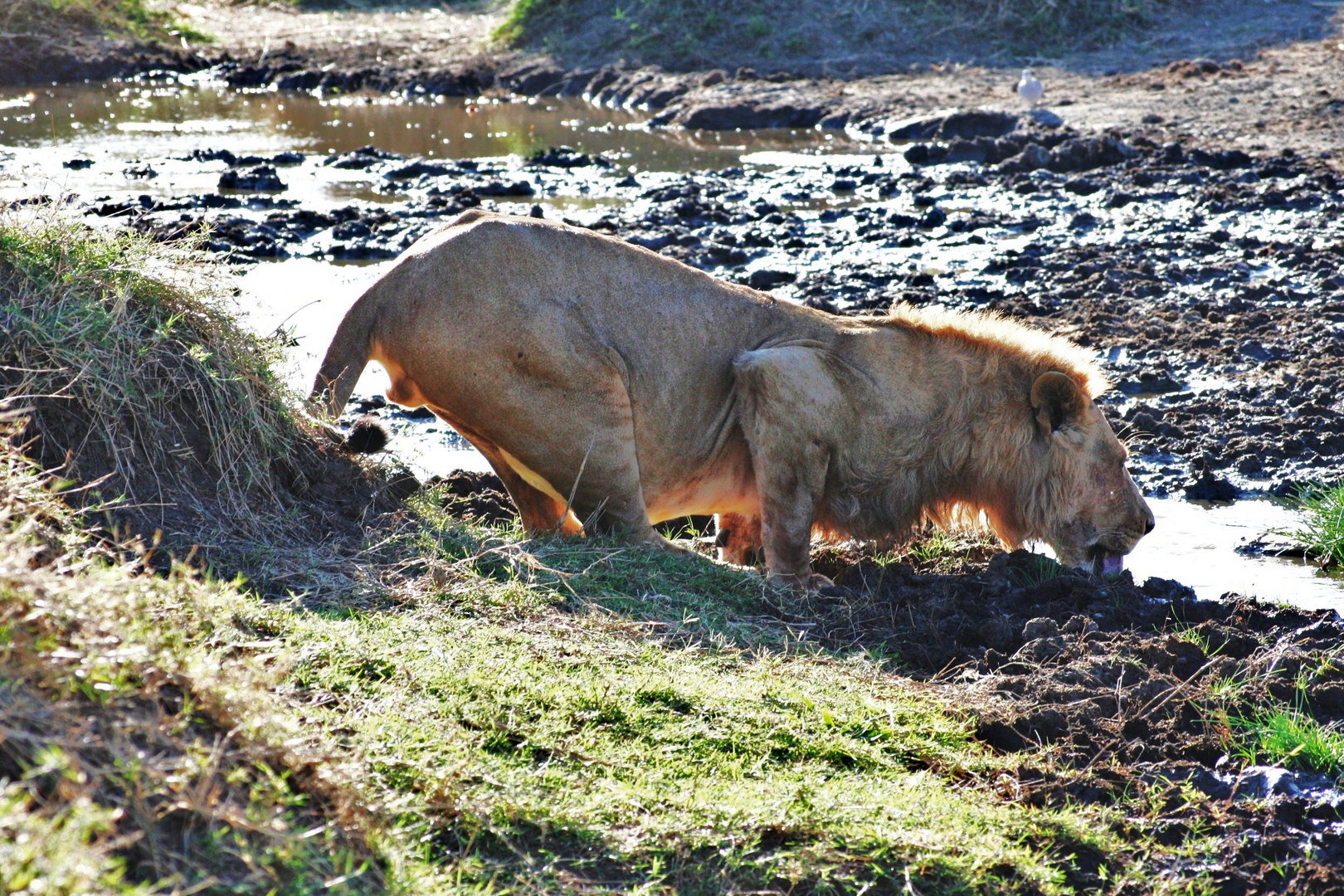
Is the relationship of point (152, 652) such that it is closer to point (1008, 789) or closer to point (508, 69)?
point (1008, 789)

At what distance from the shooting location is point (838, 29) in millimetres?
24344

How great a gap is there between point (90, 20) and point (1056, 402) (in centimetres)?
2592

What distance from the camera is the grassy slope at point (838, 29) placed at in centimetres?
2364

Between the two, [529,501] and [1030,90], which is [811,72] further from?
[529,501]

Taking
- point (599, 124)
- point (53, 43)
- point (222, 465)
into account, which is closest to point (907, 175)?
point (599, 124)

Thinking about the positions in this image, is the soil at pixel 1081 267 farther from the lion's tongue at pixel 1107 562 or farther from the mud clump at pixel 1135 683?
the lion's tongue at pixel 1107 562

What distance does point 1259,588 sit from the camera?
6578mm

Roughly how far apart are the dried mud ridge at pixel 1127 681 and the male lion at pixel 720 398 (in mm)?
351

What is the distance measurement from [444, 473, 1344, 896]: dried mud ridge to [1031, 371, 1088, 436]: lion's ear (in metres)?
0.64

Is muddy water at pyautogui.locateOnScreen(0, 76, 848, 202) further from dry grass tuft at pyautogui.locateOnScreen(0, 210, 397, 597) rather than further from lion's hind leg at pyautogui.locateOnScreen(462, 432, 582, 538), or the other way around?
dry grass tuft at pyautogui.locateOnScreen(0, 210, 397, 597)

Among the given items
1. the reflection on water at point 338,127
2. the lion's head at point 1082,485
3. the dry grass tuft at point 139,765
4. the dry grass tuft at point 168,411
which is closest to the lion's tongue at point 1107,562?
the lion's head at point 1082,485

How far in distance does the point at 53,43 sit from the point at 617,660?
82.7 feet

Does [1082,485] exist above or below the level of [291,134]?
below

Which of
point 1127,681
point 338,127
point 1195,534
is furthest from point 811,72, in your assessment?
point 1127,681
